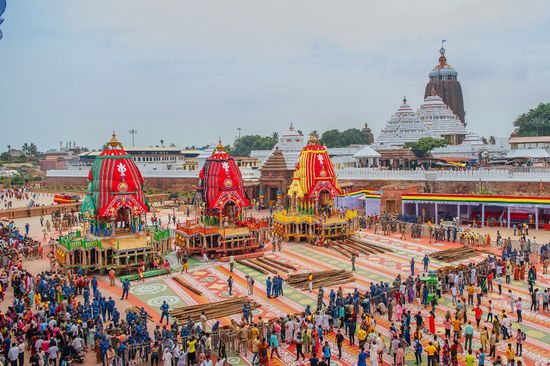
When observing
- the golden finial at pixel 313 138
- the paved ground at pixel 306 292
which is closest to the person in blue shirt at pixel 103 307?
the paved ground at pixel 306 292

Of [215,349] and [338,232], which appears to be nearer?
[215,349]

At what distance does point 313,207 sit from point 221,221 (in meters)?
6.03

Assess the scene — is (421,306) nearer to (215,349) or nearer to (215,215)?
(215,349)

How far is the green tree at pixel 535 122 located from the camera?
68.1 m

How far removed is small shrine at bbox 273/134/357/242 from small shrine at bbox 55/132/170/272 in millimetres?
7656

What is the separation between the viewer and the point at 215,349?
13.0m

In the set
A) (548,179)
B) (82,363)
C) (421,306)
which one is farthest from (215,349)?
(548,179)

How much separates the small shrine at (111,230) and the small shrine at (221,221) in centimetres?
182

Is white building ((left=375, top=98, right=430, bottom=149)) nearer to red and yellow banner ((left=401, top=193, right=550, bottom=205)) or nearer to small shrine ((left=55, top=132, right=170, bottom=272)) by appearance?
red and yellow banner ((left=401, top=193, right=550, bottom=205))

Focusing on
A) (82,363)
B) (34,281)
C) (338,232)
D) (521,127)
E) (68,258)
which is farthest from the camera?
(521,127)

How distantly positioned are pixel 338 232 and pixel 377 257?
4.05 meters

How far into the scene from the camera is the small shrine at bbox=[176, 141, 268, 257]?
954 inches

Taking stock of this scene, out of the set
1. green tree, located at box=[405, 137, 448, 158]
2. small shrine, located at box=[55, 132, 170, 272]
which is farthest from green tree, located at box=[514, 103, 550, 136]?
small shrine, located at box=[55, 132, 170, 272]

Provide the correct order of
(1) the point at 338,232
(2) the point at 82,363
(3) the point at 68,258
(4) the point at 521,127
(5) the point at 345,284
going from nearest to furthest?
1. (2) the point at 82,363
2. (5) the point at 345,284
3. (3) the point at 68,258
4. (1) the point at 338,232
5. (4) the point at 521,127
